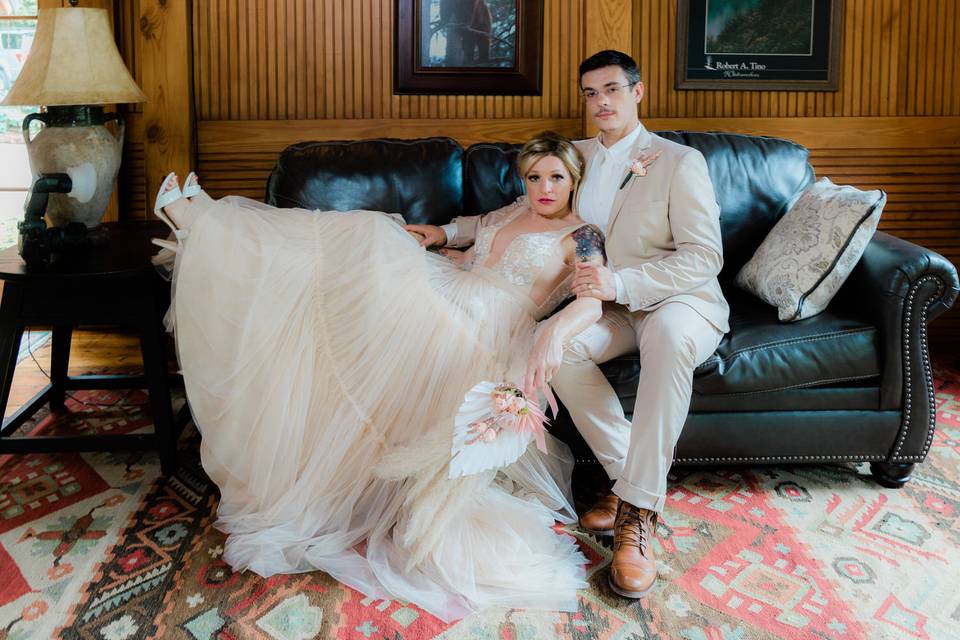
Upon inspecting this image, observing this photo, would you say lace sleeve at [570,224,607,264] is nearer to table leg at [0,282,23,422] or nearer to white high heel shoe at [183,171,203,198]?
white high heel shoe at [183,171,203,198]

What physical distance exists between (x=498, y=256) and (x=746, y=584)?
3.93 ft

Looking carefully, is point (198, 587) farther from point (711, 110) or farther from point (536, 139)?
point (711, 110)

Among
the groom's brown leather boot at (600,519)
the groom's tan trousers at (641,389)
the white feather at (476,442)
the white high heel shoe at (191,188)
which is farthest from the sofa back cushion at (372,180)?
the groom's brown leather boot at (600,519)

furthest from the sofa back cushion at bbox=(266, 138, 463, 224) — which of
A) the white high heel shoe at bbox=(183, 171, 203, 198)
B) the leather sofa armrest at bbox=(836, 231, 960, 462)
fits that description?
the leather sofa armrest at bbox=(836, 231, 960, 462)

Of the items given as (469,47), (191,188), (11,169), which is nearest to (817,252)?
(469,47)

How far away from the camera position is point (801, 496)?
257 centimetres

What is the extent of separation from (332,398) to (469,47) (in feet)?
6.60

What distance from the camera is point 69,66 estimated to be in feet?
9.44

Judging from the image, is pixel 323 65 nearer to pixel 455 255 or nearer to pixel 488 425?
pixel 455 255

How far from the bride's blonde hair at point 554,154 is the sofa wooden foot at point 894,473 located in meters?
1.37

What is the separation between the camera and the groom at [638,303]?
2.19 meters

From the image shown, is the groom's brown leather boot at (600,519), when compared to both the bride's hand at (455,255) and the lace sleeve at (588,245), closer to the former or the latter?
the lace sleeve at (588,245)

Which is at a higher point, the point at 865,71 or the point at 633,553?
the point at 865,71

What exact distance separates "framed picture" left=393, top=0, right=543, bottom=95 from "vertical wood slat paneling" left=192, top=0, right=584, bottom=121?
0.17ft
